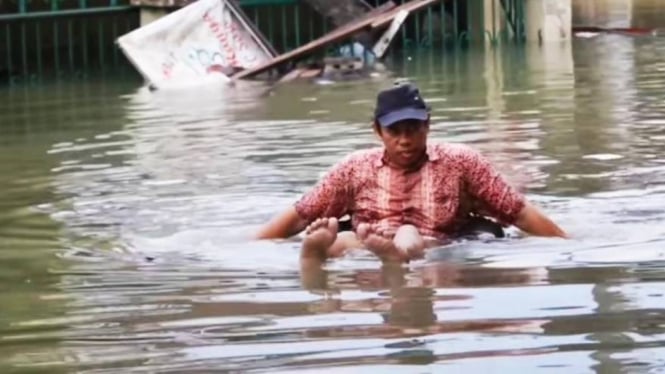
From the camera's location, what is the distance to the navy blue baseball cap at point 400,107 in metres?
7.02

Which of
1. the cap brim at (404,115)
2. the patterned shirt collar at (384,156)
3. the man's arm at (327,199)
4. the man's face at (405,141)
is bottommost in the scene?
the man's arm at (327,199)

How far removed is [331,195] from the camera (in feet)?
24.6

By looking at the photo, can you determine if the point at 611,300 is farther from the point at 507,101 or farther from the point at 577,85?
the point at 577,85

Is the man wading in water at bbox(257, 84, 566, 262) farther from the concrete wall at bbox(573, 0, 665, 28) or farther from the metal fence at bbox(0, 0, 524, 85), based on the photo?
the concrete wall at bbox(573, 0, 665, 28)

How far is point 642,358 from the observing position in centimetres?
491

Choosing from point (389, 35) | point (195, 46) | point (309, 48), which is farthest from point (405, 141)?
point (389, 35)

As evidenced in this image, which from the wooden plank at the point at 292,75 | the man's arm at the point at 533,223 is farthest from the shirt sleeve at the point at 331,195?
the wooden plank at the point at 292,75

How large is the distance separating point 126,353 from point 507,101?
9.83 m

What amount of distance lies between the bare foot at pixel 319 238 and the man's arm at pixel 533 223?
2.95ft

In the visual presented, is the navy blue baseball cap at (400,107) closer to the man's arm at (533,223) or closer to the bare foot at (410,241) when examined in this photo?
the bare foot at (410,241)

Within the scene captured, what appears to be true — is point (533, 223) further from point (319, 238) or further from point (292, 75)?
point (292, 75)

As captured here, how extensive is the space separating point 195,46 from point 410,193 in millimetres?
11972

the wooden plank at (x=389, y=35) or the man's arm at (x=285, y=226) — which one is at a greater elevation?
the wooden plank at (x=389, y=35)

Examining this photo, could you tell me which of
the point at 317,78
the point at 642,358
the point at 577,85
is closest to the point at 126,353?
the point at 642,358
